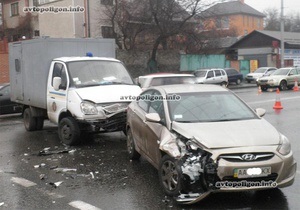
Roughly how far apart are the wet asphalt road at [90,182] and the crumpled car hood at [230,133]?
32.1 inches


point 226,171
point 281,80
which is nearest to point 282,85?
point 281,80

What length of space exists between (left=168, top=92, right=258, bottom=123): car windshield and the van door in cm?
393

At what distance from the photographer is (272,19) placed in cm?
9006

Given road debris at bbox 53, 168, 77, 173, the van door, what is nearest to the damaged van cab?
road debris at bbox 53, 168, 77, 173

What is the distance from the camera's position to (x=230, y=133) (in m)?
5.50

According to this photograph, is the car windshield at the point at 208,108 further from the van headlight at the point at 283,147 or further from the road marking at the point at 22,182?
the road marking at the point at 22,182

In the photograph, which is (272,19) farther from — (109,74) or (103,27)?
(109,74)

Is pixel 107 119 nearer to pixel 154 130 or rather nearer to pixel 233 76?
pixel 154 130

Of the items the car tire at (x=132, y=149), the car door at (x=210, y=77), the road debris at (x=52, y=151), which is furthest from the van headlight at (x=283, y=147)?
the car door at (x=210, y=77)

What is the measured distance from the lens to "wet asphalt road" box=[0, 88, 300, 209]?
5.46m

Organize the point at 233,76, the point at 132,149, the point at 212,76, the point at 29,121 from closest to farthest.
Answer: the point at 132,149 → the point at 29,121 → the point at 212,76 → the point at 233,76

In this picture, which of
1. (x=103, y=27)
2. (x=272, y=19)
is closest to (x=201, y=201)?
(x=103, y=27)

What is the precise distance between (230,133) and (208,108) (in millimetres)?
966

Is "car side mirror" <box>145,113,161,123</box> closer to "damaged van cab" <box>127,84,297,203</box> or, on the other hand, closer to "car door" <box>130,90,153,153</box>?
"damaged van cab" <box>127,84,297,203</box>
